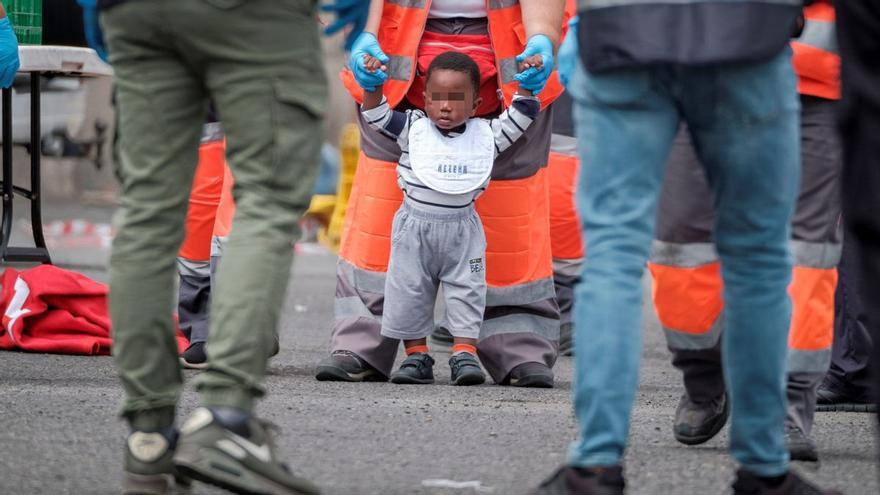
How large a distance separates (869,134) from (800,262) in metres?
1.25

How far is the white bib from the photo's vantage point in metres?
5.49

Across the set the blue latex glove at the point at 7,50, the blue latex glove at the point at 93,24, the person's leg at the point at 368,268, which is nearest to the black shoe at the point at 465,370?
the person's leg at the point at 368,268

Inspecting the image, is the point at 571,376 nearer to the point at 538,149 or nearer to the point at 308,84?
the point at 538,149

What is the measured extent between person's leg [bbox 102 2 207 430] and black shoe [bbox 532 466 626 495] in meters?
0.82

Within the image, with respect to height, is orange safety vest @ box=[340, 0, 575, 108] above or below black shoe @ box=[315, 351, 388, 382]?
above

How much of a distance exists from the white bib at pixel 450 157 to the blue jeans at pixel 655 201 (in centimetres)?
221

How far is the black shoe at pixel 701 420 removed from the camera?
418 centimetres

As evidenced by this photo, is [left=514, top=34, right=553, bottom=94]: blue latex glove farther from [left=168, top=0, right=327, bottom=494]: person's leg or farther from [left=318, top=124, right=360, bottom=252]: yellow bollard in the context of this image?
[left=318, top=124, right=360, bottom=252]: yellow bollard

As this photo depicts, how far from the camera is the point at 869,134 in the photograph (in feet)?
9.80

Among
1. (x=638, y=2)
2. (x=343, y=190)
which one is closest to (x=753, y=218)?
(x=638, y=2)

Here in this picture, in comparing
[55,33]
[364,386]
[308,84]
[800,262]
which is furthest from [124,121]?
[55,33]

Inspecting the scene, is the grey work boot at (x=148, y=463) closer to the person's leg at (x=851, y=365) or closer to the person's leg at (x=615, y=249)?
the person's leg at (x=615, y=249)

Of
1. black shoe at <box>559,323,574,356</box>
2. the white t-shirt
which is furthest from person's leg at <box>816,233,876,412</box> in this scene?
black shoe at <box>559,323,574,356</box>

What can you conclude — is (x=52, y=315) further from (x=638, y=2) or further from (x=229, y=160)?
(x=638, y=2)
